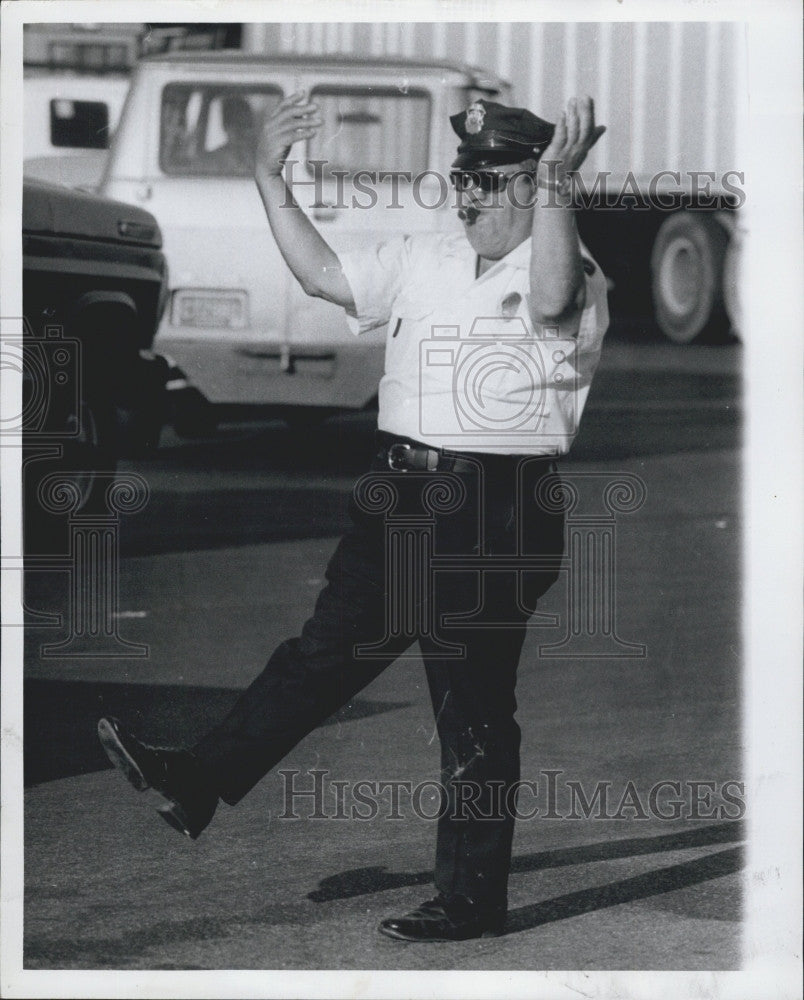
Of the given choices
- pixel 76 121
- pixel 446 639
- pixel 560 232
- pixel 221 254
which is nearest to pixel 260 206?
pixel 221 254

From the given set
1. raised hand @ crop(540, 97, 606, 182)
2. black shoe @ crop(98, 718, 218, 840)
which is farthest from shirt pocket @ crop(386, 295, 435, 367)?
black shoe @ crop(98, 718, 218, 840)

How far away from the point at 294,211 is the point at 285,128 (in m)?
0.19

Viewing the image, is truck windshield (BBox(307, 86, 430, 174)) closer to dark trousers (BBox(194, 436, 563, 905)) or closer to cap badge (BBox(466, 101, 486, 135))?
cap badge (BBox(466, 101, 486, 135))

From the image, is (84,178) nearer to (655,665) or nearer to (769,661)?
(655,665)

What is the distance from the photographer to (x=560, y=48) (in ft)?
57.0

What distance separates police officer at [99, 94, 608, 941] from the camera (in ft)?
13.1

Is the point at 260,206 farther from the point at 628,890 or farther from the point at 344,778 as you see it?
the point at 628,890

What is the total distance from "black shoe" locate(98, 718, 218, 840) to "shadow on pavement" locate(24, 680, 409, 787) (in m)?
1.21

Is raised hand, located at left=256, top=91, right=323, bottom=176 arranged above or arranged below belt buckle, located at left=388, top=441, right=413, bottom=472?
above

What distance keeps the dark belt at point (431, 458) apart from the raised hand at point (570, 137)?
0.64m

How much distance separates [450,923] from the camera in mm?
4000

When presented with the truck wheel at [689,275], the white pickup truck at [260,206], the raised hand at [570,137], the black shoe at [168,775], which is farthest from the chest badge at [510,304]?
the truck wheel at [689,275]

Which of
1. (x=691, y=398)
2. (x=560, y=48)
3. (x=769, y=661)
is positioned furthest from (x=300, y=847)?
(x=560, y=48)

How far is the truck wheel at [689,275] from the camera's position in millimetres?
18875
